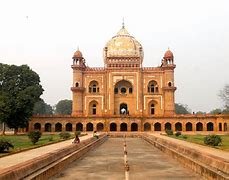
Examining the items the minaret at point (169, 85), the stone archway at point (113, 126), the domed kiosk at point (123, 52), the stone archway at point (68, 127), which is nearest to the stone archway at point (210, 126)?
the minaret at point (169, 85)

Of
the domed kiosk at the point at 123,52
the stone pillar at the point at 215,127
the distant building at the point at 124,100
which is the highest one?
the domed kiosk at the point at 123,52

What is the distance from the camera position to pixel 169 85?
4588cm

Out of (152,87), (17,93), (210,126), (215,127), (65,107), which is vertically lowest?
(215,127)

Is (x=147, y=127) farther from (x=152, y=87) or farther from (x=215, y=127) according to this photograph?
(x=215, y=127)

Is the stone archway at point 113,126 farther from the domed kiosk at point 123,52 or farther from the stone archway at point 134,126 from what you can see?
the domed kiosk at point 123,52

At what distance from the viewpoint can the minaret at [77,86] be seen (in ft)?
150

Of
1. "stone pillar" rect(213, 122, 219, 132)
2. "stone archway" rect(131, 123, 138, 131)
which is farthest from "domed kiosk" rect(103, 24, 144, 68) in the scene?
"stone pillar" rect(213, 122, 219, 132)

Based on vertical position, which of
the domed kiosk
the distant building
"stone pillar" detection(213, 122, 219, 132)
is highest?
the domed kiosk

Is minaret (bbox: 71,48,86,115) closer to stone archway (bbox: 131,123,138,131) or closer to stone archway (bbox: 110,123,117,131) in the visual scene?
stone archway (bbox: 110,123,117,131)

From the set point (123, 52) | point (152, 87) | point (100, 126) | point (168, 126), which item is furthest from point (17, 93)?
point (168, 126)

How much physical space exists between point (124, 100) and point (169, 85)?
654 cm

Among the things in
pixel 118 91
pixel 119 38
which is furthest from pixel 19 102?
pixel 119 38

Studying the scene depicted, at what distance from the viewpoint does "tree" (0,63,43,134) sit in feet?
112

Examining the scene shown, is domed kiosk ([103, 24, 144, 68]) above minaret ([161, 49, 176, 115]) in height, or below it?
above
